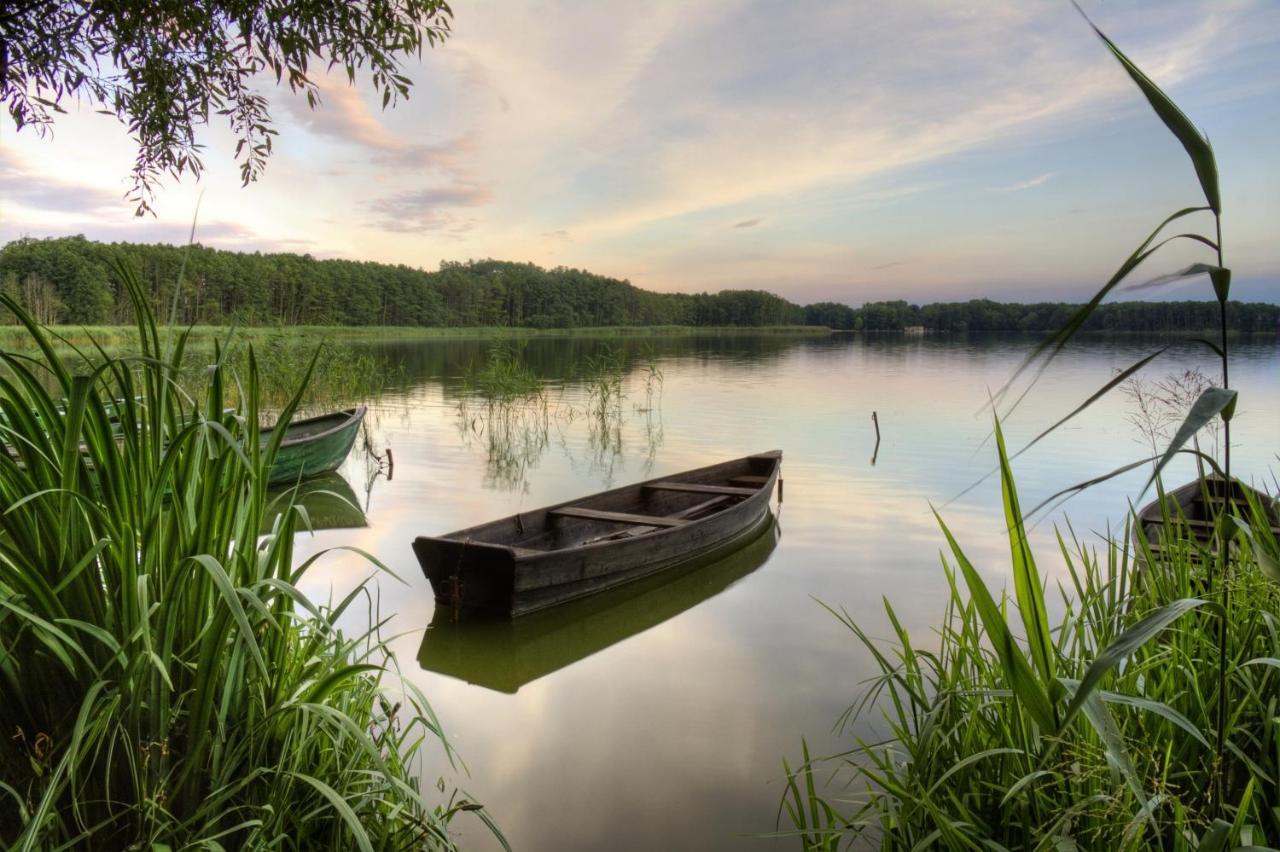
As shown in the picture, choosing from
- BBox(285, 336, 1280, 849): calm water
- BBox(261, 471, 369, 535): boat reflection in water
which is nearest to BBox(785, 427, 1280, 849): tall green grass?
BBox(285, 336, 1280, 849): calm water

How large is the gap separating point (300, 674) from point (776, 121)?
17468 mm

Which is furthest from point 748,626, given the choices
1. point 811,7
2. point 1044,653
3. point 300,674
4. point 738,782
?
point 811,7

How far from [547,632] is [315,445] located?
5067mm

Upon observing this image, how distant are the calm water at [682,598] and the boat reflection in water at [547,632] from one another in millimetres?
17

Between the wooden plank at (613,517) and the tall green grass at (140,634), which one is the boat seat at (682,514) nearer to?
the wooden plank at (613,517)

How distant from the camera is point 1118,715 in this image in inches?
80.4

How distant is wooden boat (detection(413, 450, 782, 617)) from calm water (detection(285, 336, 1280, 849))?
7.4 inches

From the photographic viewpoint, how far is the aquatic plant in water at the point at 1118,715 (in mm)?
1000

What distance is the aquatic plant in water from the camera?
100 cm

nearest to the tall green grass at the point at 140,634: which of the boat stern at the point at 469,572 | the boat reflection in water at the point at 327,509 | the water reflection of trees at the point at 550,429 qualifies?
the boat stern at the point at 469,572

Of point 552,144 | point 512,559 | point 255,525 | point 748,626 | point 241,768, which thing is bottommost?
point 748,626

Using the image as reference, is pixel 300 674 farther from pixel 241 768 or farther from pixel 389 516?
pixel 389 516

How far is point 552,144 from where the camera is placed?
1783 centimetres

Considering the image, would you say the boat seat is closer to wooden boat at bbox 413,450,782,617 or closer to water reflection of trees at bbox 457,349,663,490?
wooden boat at bbox 413,450,782,617
